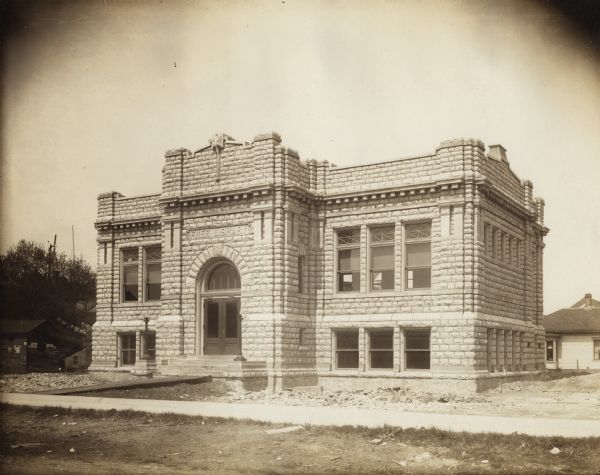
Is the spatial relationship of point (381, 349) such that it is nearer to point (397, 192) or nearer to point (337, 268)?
point (337, 268)

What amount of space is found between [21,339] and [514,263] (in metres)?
25.2

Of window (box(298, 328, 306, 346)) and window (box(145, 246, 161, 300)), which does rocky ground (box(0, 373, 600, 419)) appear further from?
window (box(145, 246, 161, 300))

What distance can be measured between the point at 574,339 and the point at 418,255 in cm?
2948

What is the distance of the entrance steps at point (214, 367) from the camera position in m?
25.3

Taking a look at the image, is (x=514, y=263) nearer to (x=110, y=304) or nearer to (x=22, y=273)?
(x=110, y=304)

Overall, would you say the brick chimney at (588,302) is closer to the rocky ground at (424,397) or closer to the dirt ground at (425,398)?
the rocky ground at (424,397)

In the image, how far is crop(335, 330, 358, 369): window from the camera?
28.5 m

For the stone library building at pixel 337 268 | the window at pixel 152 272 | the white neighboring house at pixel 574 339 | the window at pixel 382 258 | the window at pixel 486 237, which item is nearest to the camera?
the stone library building at pixel 337 268

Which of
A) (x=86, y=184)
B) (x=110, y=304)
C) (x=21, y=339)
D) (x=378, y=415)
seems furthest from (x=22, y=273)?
(x=378, y=415)

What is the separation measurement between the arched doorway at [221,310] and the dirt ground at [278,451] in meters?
11.4

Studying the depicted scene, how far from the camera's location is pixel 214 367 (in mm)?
25688

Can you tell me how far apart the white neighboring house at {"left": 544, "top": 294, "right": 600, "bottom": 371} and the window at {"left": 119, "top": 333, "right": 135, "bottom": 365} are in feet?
101

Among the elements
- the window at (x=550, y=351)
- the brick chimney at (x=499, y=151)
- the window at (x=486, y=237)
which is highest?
the brick chimney at (x=499, y=151)

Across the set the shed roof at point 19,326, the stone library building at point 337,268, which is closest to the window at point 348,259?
the stone library building at point 337,268
